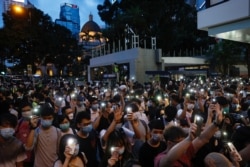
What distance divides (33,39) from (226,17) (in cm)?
3385

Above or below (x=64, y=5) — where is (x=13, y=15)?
below

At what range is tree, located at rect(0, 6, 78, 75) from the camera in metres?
36.2

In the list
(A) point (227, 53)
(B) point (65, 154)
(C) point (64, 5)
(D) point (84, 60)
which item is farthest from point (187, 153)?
(C) point (64, 5)

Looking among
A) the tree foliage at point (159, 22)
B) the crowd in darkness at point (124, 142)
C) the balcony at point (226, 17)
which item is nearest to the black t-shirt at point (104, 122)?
the crowd in darkness at point (124, 142)

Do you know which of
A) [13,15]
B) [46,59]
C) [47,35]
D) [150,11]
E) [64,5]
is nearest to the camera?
[13,15]

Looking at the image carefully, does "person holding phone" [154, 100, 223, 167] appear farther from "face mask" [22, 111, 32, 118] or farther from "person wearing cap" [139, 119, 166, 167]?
"face mask" [22, 111, 32, 118]

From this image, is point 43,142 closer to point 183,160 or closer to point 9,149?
point 9,149

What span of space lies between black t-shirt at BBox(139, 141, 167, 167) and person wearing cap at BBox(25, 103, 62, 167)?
4.83ft

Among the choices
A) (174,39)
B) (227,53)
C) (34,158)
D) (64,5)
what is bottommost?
(34,158)

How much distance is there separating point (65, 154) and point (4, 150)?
1.10 metres

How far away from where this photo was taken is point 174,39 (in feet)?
137

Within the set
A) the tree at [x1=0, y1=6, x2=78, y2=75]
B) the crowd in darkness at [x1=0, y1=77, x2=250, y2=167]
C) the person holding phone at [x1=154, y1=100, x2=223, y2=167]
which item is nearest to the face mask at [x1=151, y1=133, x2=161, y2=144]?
the crowd in darkness at [x1=0, y1=77, x2=250, y2=167]

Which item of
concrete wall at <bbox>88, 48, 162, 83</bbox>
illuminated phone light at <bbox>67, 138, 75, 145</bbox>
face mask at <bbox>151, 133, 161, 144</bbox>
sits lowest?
face mask at <bbox>151, 133, 161, 144</bbox>

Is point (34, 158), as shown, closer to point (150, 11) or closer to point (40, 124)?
point (40, 124)
